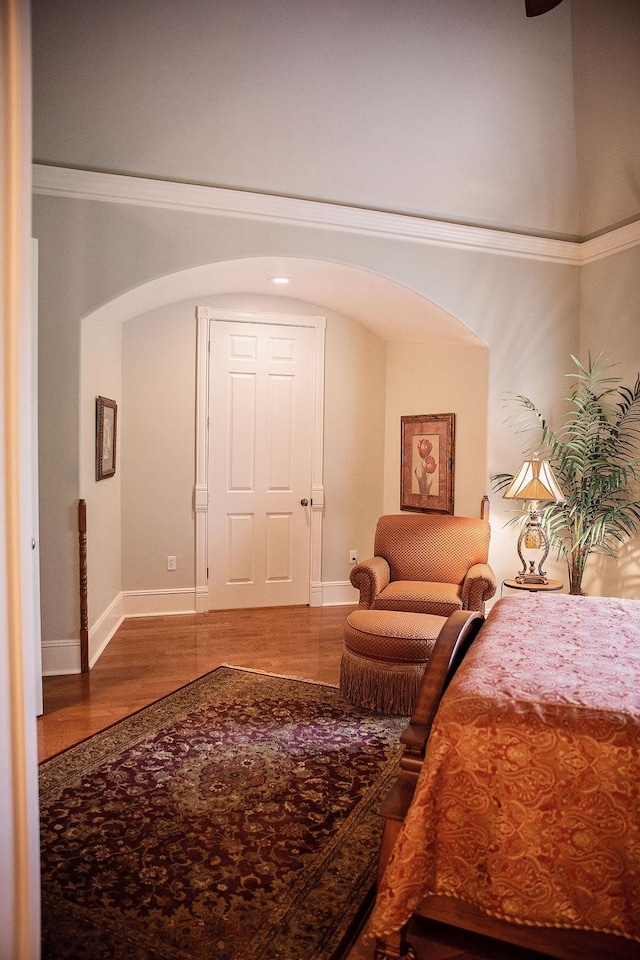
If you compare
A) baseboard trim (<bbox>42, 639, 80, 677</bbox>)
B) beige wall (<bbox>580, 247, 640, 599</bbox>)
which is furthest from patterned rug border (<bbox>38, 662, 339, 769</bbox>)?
beige wall (<bbox>580, 247, 640, 599</bbox>)

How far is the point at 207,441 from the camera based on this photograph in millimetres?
5609

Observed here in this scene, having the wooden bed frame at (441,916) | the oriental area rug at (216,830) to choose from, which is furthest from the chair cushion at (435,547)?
the wooden bed frame at (441,916)

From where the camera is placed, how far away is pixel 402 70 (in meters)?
3.92

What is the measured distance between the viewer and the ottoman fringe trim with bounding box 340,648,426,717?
352 cm

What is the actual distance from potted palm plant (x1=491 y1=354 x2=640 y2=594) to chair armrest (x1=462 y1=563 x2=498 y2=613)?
929 millimetres

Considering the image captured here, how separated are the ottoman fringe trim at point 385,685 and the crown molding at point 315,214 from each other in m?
2.67

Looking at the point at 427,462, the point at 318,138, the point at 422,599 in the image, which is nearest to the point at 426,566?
the point at 422,599

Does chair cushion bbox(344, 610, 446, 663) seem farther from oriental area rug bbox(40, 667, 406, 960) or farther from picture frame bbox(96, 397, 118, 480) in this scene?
picture frame bbox(96, 397, 118, 480)

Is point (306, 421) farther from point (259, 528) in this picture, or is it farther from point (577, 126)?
point (577, 126)

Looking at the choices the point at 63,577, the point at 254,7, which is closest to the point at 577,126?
the point at 254,7

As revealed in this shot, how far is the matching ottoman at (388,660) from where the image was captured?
3514 millimetres

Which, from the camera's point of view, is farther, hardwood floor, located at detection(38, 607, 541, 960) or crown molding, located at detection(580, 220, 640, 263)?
crown molding, located at detection(580, 220, 640, 263)

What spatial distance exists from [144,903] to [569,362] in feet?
14.3

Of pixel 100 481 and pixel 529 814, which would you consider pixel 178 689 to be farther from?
pixel 529 814
